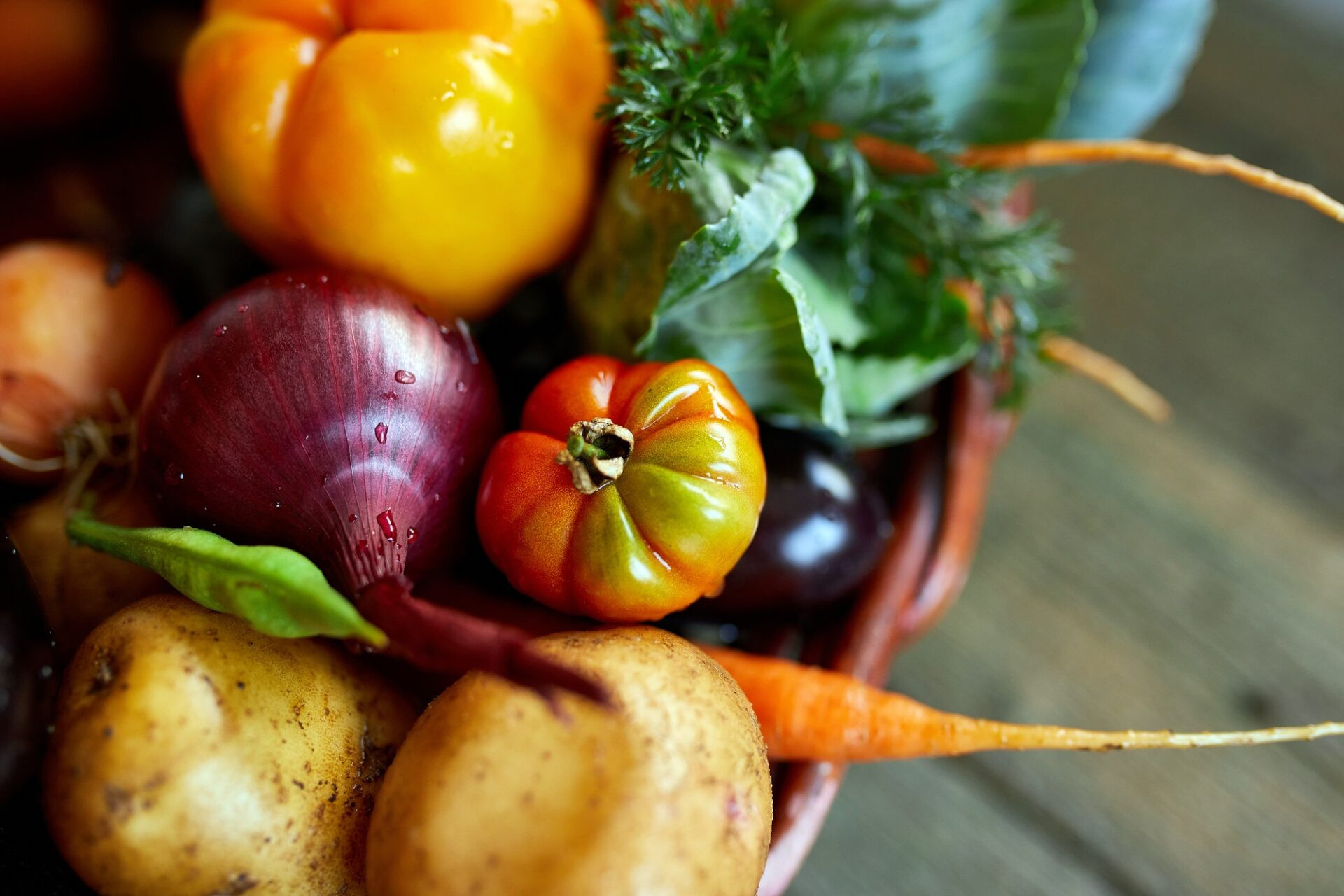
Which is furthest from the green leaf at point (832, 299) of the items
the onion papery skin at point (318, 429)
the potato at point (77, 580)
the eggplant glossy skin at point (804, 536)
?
the potato at point (77, 580)

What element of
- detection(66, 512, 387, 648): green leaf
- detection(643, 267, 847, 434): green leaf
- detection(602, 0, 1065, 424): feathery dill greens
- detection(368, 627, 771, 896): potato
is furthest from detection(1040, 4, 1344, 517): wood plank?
detection(66, 512, 387, 648): green leaf

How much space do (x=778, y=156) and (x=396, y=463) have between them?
389 mm

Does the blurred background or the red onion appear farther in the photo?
the blurred background

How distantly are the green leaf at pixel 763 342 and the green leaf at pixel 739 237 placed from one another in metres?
0.02

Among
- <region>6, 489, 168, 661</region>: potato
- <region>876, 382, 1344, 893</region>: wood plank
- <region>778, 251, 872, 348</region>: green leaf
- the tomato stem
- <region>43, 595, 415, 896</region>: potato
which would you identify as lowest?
<region>876, 382, 1344, 893</region>: wood plank

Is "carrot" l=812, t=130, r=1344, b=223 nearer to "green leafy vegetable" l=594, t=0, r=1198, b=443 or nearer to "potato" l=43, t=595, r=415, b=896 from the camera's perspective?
"green leafy vegetable" l=594, t=0, r=1198, b=443

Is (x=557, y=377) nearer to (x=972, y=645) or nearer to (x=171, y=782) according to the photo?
(x=171, y=782)

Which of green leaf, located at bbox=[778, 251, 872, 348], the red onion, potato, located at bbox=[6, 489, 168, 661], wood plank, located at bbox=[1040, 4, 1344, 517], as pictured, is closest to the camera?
the red onion

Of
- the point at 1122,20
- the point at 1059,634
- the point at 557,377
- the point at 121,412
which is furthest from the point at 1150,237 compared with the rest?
the point at 121,412

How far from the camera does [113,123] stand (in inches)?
50.3

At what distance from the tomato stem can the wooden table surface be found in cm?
59

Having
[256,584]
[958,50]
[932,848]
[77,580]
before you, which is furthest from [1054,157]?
[77,580]

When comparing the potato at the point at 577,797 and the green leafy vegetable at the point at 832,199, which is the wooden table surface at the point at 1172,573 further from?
the potato at the point at 577,797

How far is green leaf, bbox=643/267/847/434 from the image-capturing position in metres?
0.78
